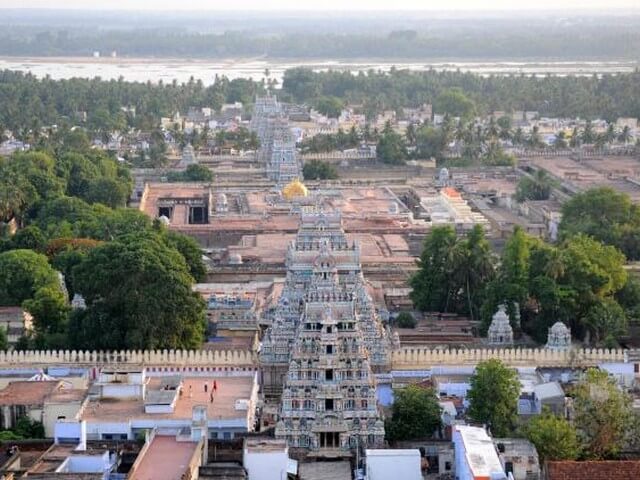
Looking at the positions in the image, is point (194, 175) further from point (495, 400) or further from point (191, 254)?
point (495, 400)

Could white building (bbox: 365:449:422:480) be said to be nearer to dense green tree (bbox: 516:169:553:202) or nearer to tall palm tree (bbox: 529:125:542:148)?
dense green tree (bbox: 516:169:553:202)

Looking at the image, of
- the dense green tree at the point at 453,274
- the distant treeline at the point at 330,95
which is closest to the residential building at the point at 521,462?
the dense green tree at the point at 453,274

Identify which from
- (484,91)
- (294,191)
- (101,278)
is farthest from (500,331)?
(484,91)

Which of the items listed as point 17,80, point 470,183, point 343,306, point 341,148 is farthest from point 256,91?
point 343,306

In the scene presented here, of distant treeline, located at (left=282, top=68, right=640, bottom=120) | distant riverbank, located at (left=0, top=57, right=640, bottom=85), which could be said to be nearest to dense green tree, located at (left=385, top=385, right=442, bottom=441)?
distant treeline, located at (left=282, top=68, right=640, bottom=120)

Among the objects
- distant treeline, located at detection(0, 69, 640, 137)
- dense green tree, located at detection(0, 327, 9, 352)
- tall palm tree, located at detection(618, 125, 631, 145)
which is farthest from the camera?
distant treeline, located at detection(0, 69, 640, 137)

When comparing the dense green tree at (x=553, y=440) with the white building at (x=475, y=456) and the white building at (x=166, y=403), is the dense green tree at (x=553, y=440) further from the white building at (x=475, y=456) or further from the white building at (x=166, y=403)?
the white building at (x=166, y=403)
